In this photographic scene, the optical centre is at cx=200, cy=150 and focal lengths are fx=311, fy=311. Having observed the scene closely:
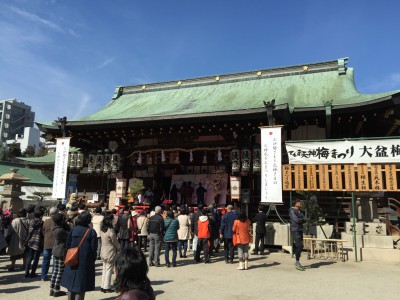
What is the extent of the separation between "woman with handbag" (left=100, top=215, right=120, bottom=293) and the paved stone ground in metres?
0.26

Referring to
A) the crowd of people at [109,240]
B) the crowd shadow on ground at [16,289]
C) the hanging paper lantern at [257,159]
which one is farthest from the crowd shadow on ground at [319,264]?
the crowd shadow on ground at [16,289]

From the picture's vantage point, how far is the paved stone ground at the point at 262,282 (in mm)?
6086

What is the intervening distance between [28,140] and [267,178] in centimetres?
7350

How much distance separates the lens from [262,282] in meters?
7.01

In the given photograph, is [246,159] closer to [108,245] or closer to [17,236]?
[108,245]

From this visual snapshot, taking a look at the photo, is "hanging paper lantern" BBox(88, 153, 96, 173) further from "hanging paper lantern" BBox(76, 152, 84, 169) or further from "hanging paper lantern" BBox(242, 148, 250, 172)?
"hanging paper lantern" BBox(242, 148, 250, 172)

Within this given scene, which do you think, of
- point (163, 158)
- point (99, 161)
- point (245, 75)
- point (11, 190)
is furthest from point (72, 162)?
point (245, 75)

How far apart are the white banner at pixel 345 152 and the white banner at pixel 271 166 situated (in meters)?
0.50

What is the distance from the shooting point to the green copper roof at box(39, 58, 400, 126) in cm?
1384

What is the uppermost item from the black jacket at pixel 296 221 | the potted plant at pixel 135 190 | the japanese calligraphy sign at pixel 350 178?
the japanese calligraphy sign at pixel 350 178

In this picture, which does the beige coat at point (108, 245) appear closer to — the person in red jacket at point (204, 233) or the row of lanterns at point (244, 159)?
the person in red jacket at point (204, 233)

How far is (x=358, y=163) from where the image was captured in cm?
998

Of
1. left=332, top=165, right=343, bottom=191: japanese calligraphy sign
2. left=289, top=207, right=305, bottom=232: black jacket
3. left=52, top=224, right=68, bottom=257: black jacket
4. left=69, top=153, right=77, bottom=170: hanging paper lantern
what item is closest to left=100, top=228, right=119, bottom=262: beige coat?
left=52, top=224, right=68, bottom=257: black jacket

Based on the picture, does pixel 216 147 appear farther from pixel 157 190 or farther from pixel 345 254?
pixel 345 254
